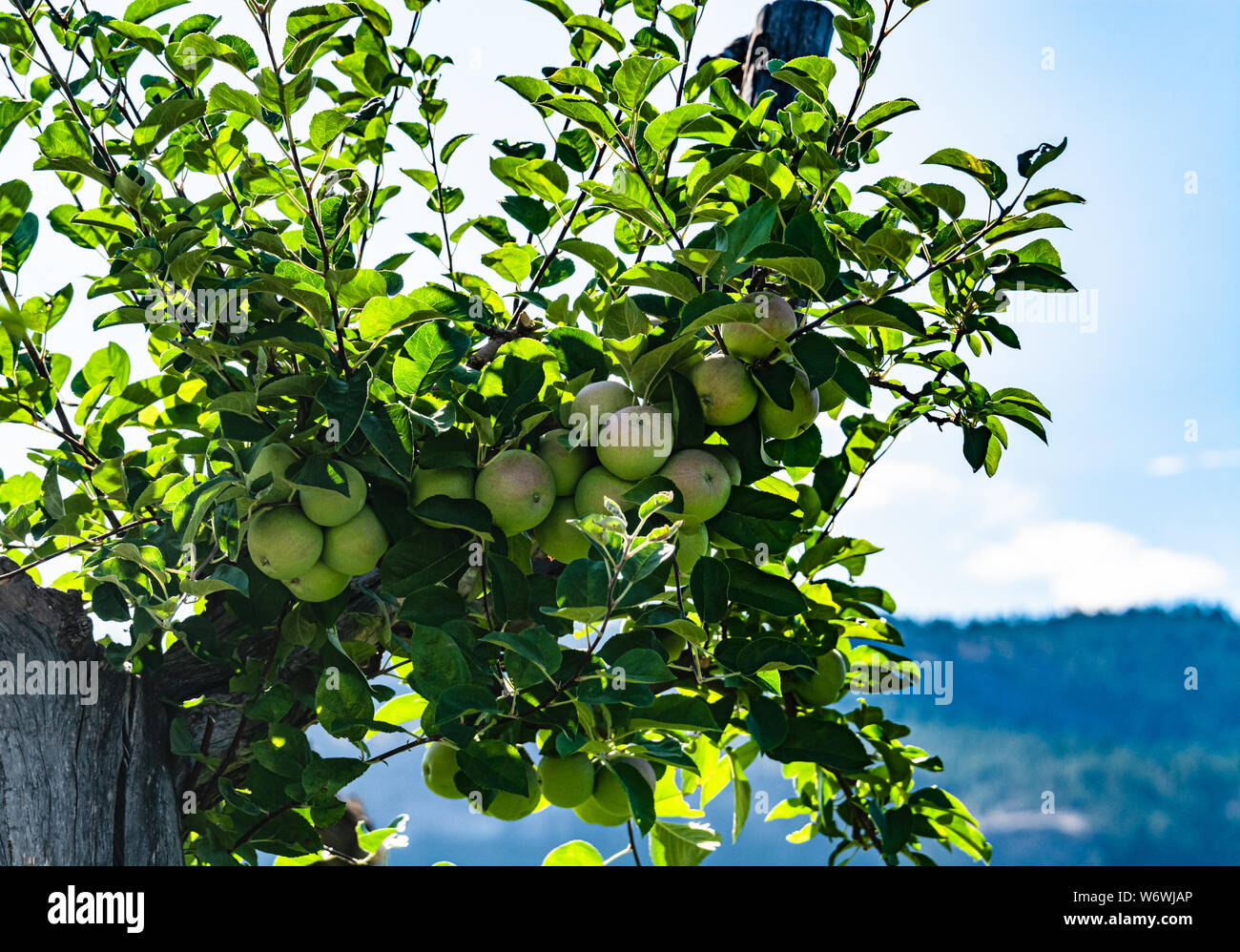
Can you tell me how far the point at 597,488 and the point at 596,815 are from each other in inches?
12.7

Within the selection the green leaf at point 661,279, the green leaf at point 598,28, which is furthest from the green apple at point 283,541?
the green leaf at point 598,28

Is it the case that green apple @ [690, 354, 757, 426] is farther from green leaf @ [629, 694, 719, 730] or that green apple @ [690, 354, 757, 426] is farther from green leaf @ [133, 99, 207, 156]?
green leaf @ [133, 99, 207, 156]

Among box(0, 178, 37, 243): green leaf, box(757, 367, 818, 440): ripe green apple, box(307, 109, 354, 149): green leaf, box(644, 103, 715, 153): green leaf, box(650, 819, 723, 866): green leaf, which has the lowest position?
box(650, 819, 723, 866): green leaf

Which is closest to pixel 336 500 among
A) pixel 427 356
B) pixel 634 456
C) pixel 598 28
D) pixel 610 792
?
pixel 427 356

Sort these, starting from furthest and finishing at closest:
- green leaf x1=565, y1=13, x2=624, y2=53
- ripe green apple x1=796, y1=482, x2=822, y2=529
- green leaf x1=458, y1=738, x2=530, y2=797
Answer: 1. ripe green apple x1=796, y1=482, x2=822, y2=529
2. green leaf x1=565, y1=13, x2=624, y2=53
3. green leaf x1=458, y1=738, x2=530, y2=797

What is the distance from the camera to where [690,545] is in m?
0.85

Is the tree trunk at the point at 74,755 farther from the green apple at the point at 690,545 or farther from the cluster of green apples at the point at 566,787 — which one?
the green apple at the point at 690,545

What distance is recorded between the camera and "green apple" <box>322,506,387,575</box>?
2.82ft

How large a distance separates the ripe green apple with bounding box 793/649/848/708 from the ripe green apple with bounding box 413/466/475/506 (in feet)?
1.63

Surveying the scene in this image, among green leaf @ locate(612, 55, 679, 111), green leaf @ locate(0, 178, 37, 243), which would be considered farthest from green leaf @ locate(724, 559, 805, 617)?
green leaf @ locate(0, 178, 37, 243)

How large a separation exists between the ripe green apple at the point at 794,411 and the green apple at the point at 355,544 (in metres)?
0.36
